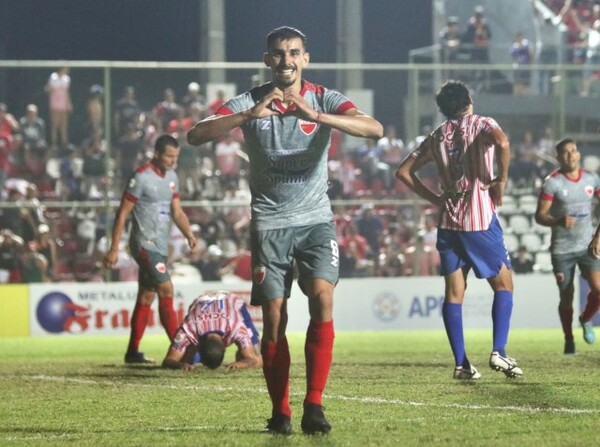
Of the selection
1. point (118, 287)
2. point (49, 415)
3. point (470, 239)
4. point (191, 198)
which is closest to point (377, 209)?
point (191, 198)

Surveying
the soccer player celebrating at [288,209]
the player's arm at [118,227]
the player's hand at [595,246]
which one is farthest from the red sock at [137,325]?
the soccer player celebrating at [288,209]

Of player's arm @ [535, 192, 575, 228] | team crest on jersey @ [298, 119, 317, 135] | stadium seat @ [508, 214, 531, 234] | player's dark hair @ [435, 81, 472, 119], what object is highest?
player's dark hair @ [435, 81, 472, 119]

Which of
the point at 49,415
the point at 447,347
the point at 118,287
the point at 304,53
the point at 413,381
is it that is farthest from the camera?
the point at 118,287

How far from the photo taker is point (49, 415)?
889cm

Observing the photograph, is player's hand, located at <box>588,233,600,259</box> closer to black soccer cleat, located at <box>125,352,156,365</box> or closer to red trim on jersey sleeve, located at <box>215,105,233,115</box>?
red trim on jersey sleeve, located at <box>215,105,233,115</box>

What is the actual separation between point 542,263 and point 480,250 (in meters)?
12.2

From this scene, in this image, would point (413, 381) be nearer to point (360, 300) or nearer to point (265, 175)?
point (265, 175)

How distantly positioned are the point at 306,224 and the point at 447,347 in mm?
9621

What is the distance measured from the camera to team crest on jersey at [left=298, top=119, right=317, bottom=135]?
7.55 meters

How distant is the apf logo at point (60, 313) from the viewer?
21.1m

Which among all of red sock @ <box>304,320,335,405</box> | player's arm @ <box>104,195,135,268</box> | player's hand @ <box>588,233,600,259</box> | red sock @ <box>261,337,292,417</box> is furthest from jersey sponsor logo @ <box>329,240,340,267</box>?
player's arm @ <box>104,195,135,268</box>

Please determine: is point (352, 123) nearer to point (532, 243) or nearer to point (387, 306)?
point (387, 306)

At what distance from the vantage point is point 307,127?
7.56 meters

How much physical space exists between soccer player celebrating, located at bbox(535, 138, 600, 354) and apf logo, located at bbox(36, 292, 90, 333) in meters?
8.87
